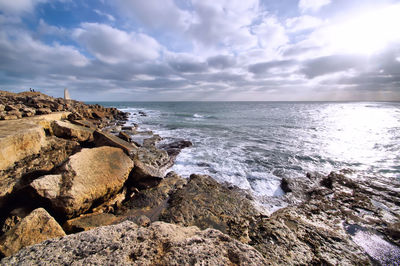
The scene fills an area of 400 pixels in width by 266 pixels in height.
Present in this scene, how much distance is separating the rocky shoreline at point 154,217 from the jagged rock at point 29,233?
11 millimetres

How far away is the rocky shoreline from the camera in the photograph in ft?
5.58

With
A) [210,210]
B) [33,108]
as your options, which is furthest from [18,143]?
[33,108]

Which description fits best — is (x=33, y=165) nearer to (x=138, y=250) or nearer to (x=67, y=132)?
(x=67, y=132)

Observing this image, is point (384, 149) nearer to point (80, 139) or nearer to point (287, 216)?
point (287, 216)

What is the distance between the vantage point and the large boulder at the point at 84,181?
2.87 meters

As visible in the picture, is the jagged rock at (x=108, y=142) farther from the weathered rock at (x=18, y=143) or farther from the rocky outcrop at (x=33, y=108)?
A: the rocky outcrop at (x=33, y=108)

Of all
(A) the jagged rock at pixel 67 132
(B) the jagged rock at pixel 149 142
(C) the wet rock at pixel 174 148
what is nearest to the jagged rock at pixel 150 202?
(C) the wet rock at pixel 174 148

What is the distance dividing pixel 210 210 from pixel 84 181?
288 cm

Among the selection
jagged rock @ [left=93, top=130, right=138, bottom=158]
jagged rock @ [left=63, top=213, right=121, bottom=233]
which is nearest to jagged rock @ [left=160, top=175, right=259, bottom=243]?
jagged rock @ [left=63, top=213, right=121, bottom=233]

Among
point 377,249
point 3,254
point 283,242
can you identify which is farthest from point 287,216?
point 3,254

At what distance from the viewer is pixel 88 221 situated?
304 cm

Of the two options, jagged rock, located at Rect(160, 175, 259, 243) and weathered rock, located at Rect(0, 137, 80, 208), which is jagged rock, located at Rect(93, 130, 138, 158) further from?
jagged rock, located at Rect(160, 175, 259, 243)

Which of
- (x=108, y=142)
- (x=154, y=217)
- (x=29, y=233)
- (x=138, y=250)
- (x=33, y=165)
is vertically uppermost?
(x=108, y=142)

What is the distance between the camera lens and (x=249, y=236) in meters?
3.02
